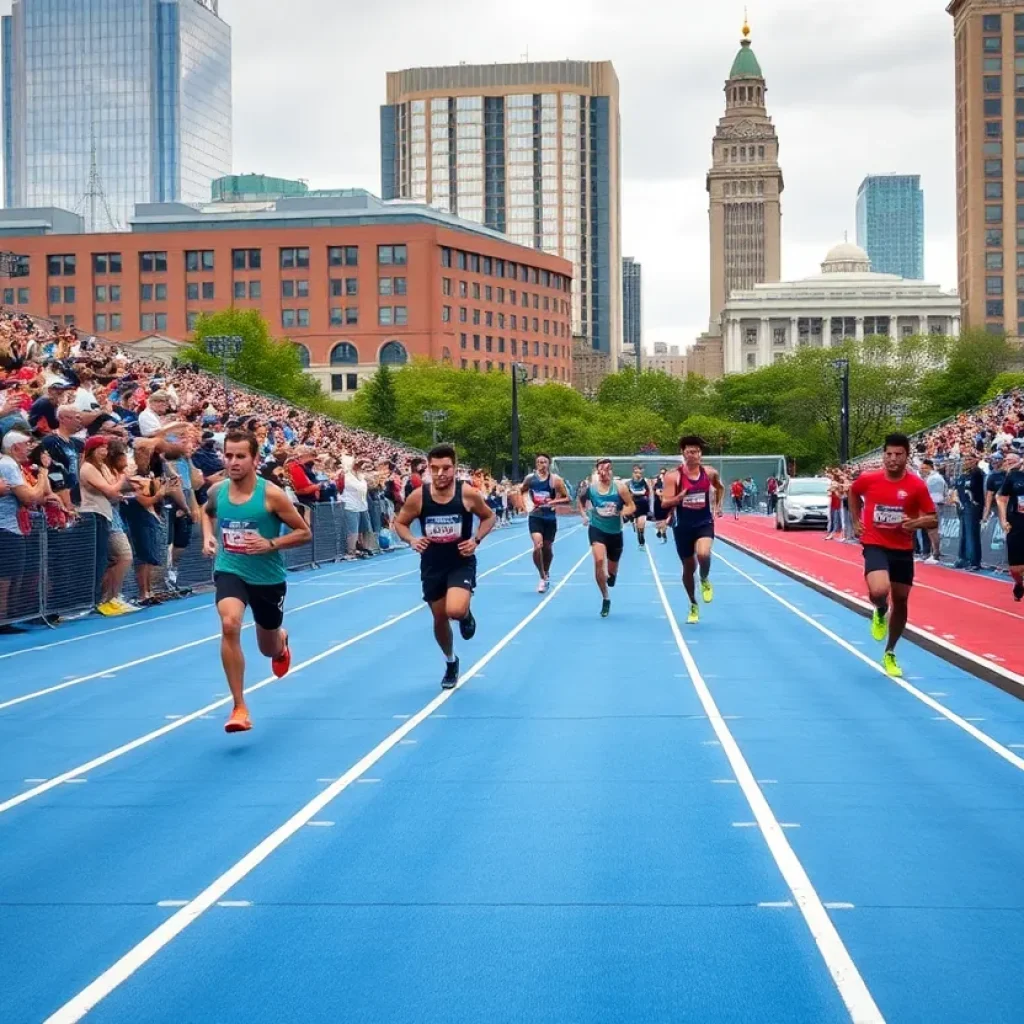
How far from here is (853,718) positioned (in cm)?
1097

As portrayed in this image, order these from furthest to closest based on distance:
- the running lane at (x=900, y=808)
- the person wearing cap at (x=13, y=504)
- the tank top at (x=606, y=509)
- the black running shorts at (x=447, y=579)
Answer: the tank top at (x=606, y=509) → the person wearing cap at (x=13, y=504) → the black running shorts at (x=447, y=579) → the running lane at (x=900, y=808)

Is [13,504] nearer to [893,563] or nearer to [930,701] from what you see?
[893,563]

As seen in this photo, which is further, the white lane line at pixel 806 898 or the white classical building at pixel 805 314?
the white classical building at pixel 805 314

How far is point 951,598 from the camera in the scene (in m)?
21.0

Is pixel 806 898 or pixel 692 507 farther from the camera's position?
pixel 692 507

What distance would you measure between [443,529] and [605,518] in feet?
27.1

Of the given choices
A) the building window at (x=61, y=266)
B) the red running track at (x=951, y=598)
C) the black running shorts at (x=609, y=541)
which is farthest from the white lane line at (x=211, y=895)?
the building window at (x=61, y=266)

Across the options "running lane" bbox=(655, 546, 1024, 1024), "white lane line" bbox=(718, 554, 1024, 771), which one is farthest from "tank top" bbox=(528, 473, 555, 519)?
"running lane" bbox=(655, 546, 1024, 1024)

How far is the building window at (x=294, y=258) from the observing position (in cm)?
13238

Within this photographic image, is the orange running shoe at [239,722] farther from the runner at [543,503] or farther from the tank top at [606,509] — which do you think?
the runner at [543,503]

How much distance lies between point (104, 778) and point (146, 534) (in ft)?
38.8

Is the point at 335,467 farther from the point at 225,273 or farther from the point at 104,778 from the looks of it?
the point at 225,273

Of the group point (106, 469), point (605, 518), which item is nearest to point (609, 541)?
point (605, 518)

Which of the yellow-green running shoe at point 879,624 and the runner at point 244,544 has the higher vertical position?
the runner at point 244,544
